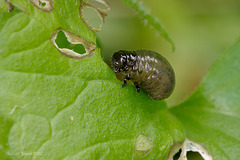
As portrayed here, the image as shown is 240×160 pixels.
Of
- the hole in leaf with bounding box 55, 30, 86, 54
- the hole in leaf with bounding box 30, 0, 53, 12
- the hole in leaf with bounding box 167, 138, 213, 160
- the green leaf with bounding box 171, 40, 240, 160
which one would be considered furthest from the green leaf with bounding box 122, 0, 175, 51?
the hole in leaf with bounding box 167, 138, 213, 160

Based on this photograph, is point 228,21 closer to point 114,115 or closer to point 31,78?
point 114,115

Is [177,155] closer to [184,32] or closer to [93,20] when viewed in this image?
[93,20]

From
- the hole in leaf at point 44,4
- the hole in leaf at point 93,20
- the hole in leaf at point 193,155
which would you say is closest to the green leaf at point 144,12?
the hole in leaf at point 93,20

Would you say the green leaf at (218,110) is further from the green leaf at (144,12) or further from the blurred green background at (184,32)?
the blurred green background at (184,32)

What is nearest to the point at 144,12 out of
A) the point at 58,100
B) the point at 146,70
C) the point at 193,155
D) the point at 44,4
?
the point at 146,70

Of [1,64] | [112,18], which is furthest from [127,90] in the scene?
[112,18]

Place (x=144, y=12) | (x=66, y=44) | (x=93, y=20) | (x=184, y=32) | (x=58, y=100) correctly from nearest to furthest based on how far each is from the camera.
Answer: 1. (x=58, y=100)
2. (x=66, y=44)
3. (x=144, y=12)
4. (x=93, y=20)
5. (x=184, y=32)

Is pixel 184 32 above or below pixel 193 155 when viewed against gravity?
above
